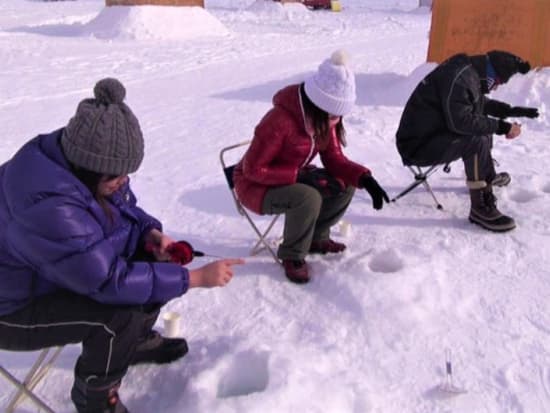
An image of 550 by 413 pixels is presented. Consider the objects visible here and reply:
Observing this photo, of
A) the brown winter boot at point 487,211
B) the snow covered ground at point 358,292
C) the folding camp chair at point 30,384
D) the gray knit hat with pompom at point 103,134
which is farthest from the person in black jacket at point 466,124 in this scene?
the folding camp chair at point 30,384

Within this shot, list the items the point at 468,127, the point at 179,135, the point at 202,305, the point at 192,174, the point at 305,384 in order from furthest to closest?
the point at 179,135 → the point at 192,174 → the point at 468,127 → the point at 202,305 → the point at 305,384

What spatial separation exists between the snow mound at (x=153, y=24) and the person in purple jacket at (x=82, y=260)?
12.1 meters

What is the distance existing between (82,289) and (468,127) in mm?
2744

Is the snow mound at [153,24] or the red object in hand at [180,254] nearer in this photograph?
the red object in hand at [180,254]

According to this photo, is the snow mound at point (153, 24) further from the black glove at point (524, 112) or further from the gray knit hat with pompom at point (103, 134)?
the gray knit hat with pompom at point (103, 134)

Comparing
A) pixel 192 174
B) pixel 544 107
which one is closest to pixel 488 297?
pixel 192 174

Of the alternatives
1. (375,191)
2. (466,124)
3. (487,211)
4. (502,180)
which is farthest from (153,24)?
(375,191)

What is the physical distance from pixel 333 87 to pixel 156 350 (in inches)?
60.3

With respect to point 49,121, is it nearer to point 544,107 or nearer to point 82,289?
point 82,289

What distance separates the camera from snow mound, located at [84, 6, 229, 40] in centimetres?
1322

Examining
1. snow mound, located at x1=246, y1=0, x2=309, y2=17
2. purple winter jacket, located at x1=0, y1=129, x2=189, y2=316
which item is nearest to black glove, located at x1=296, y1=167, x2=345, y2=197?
purple winter jacket, located at x1=0, y1=129, x2=189, y2=316

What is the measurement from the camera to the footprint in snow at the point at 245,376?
2295mm

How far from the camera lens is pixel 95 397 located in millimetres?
2006

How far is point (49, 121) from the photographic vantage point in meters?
6.15
